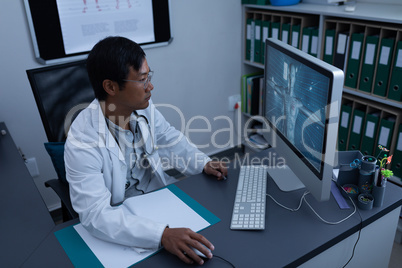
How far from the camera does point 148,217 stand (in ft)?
3.91

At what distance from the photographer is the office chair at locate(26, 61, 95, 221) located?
5.04 ft

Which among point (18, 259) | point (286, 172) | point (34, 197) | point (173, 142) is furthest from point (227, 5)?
point (18, 259)

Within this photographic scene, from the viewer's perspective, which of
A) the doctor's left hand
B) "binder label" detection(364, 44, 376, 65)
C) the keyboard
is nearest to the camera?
the keyboard

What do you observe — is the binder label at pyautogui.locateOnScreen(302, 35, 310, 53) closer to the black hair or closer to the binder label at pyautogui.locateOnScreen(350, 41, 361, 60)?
the binder label at pyautogui.locateOnScreen(350, 41, 361, 60)

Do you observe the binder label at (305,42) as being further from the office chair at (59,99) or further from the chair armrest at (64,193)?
the chair armrest at (64,193)

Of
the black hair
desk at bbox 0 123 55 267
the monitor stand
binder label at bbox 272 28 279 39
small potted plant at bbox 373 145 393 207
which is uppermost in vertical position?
the black hair

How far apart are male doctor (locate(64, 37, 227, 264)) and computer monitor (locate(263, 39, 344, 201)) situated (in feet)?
0.88

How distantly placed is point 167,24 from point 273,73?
127 cm

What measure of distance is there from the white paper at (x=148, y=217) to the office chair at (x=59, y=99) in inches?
16.7

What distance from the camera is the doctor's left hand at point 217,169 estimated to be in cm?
141

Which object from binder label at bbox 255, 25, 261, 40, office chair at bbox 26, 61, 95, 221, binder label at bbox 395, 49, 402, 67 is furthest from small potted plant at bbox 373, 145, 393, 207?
binder label at bbox 255, 25, 261, 40

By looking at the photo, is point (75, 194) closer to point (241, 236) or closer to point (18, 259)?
point (18, 259)

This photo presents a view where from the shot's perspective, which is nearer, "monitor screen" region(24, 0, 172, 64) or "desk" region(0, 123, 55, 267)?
"desk" region(0, 123, 55, 267)

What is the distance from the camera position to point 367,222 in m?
1.15
